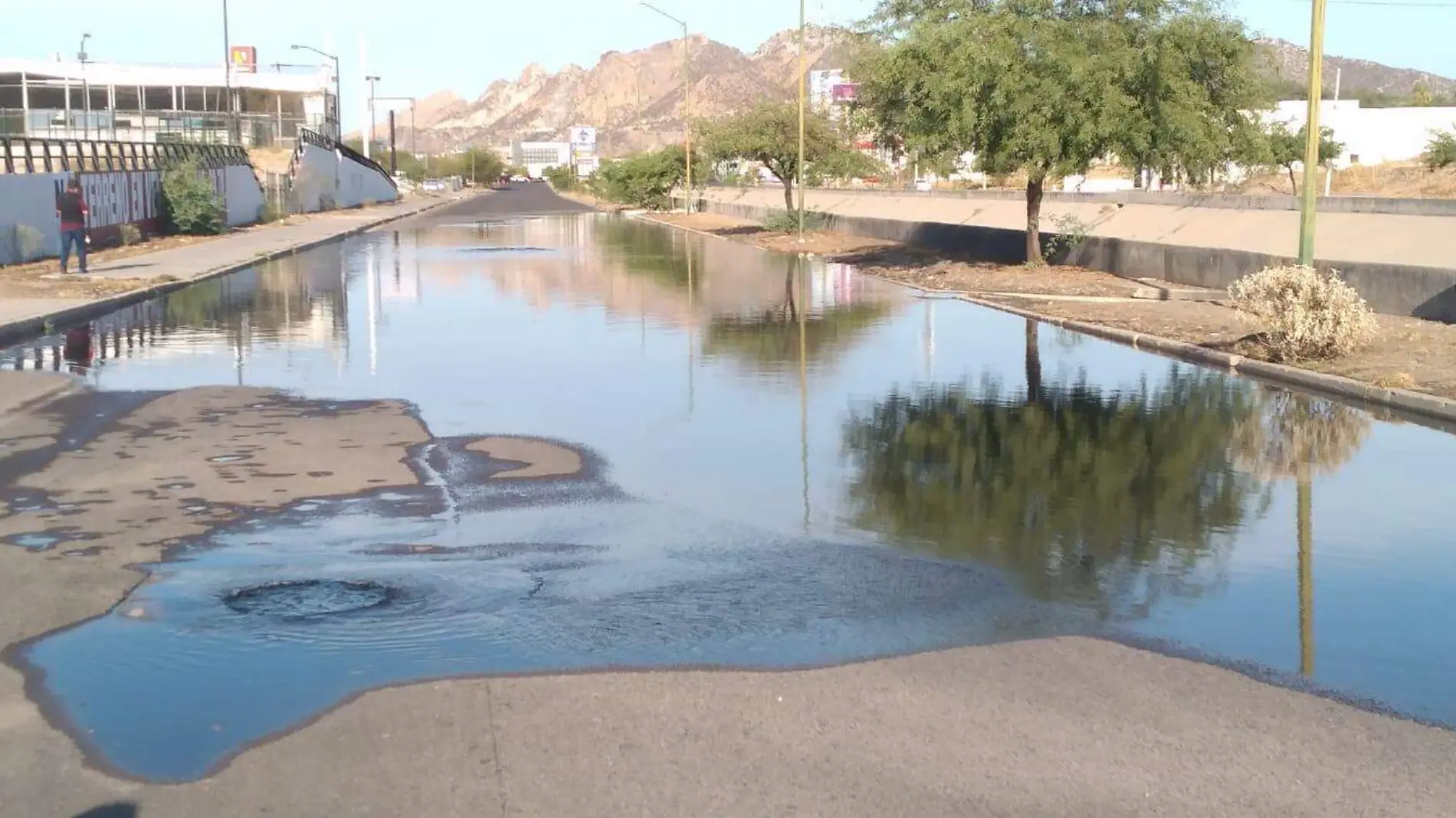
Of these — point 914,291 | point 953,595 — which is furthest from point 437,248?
point 953,595

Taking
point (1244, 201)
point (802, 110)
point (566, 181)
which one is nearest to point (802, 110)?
point (802, 110)

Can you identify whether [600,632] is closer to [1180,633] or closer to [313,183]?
[1180,633]

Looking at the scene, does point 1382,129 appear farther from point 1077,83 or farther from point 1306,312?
point 1306,312

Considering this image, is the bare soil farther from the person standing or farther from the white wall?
the white wall

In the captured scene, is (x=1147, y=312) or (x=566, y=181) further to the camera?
(x=566, y=181)

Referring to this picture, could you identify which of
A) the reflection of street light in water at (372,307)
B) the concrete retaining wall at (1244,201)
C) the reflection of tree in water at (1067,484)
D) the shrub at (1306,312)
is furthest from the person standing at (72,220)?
the concrete retaining wall at (1244,201)

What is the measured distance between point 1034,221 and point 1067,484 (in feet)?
79.4

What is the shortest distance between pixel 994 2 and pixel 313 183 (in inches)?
2194

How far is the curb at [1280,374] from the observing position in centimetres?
1568

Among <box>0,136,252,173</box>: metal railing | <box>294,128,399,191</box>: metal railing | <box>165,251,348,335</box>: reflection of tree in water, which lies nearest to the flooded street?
<box>165,251,348,335</box>: reflection of tree in water

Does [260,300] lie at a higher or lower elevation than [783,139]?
lower

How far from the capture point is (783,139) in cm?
6525

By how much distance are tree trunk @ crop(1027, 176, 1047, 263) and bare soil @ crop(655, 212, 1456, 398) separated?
43 centimetres

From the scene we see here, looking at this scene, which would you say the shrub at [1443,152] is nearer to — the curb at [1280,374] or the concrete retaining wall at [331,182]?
the curb at [1280,374]
